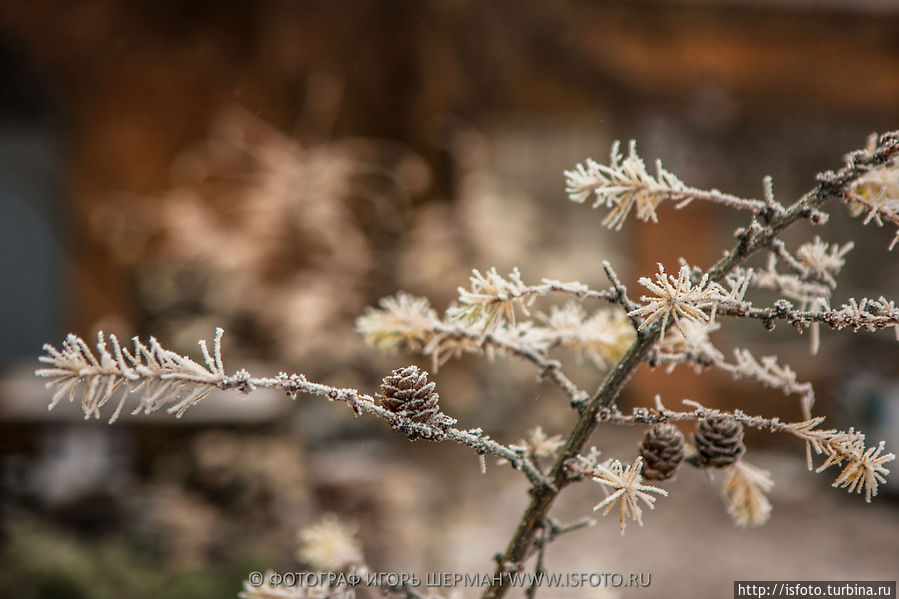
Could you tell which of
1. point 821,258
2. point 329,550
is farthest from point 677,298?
point 329,550

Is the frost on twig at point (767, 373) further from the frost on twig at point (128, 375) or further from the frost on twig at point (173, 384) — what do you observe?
the frost on twig at point (128, 375)

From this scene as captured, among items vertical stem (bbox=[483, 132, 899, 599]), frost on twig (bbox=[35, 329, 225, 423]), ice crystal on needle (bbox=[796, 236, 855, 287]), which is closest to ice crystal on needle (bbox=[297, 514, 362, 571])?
vertical stem (bbox=[483, 132, 899, 599])

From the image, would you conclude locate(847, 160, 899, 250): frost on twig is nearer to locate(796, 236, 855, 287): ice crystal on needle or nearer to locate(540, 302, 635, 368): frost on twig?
locate(796, 236, 855, 287): ice crystal on needle

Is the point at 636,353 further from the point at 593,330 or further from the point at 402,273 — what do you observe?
the point at 402,273

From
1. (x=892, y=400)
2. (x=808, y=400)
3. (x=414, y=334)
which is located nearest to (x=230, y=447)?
(x=414, y=334)

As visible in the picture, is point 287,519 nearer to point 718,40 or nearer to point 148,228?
point 148,228

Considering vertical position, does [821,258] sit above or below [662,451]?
above
